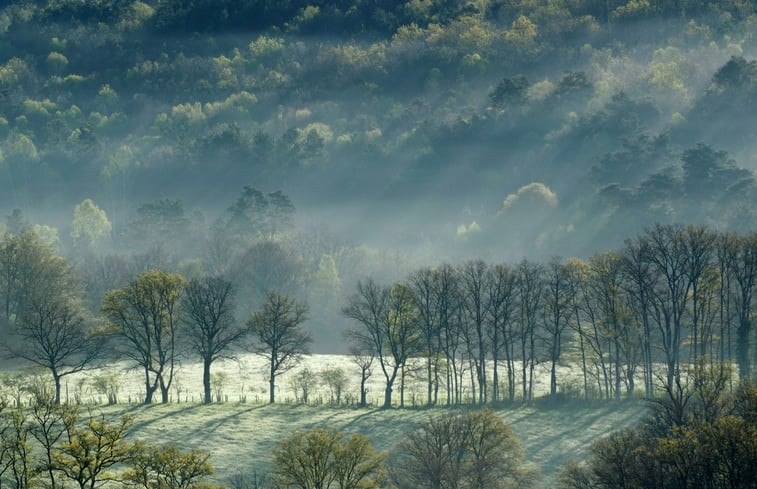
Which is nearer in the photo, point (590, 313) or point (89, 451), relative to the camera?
point (89, 451)

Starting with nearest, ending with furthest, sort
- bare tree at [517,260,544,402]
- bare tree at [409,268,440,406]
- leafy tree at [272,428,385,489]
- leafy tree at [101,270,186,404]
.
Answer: leafy tree at [272,428,385,489] < leafy tree at [101,270,186,404] < bare tree at [409,268,440,406] < bare tree at [517,260,544,402]

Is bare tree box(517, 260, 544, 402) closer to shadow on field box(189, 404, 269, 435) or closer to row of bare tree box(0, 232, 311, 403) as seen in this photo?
row of bare tree box(0, 232, 311, 403)

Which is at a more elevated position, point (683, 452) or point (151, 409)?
point (151, 409)

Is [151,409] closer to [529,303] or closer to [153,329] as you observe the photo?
[153,329]

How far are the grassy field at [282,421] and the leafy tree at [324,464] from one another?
9.47 metres

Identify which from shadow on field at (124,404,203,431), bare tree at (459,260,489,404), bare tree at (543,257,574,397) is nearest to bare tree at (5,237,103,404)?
shadow on field at (124,404,203,431)

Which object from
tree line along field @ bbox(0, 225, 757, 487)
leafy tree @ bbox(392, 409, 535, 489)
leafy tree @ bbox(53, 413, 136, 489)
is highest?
tree line along field @ bbox(0, 225, 757, 487)

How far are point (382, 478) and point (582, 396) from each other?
38796mm

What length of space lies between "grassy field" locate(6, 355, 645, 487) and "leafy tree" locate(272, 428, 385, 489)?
9470 mm

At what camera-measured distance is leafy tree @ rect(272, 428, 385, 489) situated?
72.8 meters

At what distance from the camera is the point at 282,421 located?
320 feet

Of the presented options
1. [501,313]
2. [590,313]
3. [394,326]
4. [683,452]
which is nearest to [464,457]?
[683,452]

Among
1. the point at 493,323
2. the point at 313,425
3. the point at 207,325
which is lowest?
the point at 313,425

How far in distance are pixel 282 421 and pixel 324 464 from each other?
24824 millimetres
